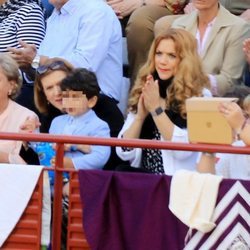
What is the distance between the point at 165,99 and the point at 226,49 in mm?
1124

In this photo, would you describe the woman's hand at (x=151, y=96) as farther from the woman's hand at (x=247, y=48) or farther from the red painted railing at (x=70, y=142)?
the woman's hand at (x=247, y=48)

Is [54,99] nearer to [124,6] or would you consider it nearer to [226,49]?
[226,49]

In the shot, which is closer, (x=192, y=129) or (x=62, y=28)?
(x=192, y=129)

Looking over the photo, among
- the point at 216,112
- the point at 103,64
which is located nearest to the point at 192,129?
the point at 216,112

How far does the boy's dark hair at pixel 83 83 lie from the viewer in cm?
711

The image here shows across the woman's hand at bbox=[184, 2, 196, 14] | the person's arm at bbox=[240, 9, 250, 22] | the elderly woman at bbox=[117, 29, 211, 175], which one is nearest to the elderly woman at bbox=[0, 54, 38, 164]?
the elderly woman at bbox=[117, 29, 211, 175]

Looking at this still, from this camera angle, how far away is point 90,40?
8.00 m

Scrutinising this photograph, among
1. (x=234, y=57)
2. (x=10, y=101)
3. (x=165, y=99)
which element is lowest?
(x=10, y=101)

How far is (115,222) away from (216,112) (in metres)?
0.85

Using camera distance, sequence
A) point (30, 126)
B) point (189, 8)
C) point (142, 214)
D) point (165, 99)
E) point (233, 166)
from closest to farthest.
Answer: point (142, 214), point (233, 166), point (30, 126), point (165, 99), point (189, 8)

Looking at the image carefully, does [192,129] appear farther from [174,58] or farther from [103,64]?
[103,64]

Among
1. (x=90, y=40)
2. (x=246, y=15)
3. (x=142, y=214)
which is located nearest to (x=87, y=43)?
(x=90, y=40)

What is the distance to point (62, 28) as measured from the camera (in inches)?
321

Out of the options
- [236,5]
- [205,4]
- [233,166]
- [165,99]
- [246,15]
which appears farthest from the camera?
[236,5]
